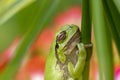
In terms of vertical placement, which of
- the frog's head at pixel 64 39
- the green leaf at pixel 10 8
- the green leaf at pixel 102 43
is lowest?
the green leaf at pixel 102 43

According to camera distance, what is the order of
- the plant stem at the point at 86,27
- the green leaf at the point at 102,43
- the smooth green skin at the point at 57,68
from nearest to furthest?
1. the green leaf at the point at 102,43
2. the plant stem at the point at 86,27
3. the smooth green skin at the point at 57,68

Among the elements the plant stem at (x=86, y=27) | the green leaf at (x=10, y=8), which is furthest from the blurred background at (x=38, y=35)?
the plant stem at (x=86, y=27)

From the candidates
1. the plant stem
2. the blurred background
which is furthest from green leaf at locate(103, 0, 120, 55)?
the blurred background

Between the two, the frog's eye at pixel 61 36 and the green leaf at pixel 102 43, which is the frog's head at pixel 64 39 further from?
the green leaf at pixel 102 43

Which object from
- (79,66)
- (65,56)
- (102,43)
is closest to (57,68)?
(65,56)

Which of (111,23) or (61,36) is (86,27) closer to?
(111,23)

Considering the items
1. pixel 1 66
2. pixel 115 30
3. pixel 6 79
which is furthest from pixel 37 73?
pixel 115 30

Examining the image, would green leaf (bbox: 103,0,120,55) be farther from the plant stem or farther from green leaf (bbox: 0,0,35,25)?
green leaf (bbox: 0,0,35,25)

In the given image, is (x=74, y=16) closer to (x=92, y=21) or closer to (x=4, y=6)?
(x=4, y=6)
